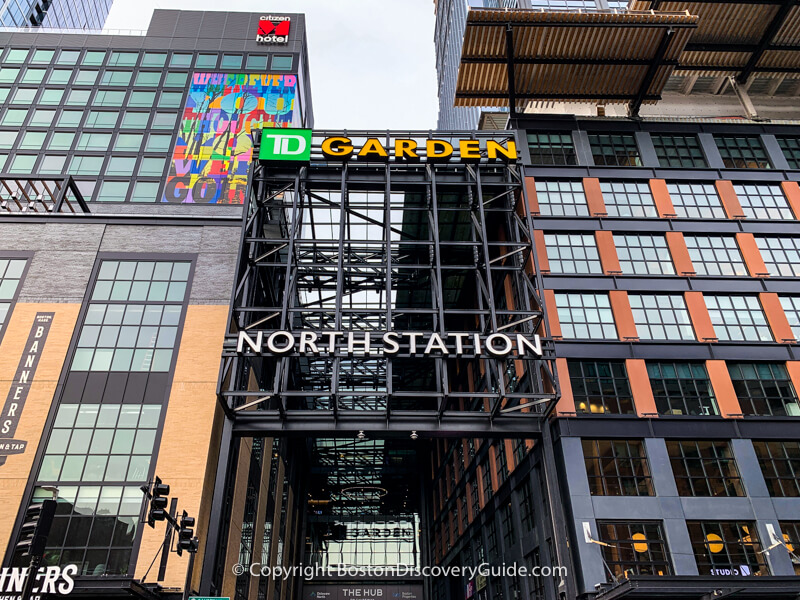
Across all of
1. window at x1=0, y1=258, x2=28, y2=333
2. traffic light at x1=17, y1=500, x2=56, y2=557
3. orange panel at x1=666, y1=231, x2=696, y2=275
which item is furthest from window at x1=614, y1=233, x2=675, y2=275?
window at x1=0, y1=258, x2=28, y2=333

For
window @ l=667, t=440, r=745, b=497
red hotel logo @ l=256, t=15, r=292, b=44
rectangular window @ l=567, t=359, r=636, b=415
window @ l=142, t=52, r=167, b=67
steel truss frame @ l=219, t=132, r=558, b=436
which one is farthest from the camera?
red hotel logo @ l=256, t=15, r=292, b=44

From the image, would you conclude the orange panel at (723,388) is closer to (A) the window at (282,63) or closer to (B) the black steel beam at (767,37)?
(B) the black steel beam at (767,37)

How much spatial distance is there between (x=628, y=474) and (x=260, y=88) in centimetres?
5937

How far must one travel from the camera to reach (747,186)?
38.6 meters

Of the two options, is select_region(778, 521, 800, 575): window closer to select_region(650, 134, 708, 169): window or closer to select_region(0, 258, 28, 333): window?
select_region(650, 134, 708, 169): window

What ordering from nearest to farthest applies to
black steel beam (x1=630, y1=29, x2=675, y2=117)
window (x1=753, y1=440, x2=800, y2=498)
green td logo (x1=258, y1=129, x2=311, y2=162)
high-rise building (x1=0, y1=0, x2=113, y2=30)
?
window (x1=753, y1=440, x2=800, y2=498) → green td logo (x1=258, y1=129, x2=311, y2=162) → black steel beam (x1=630, y1=29, x2=675, y2=117) → high-rise building (x1=0, y1=0, x2=113, y2=30)

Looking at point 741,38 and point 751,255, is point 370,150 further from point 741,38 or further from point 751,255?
point 741,38

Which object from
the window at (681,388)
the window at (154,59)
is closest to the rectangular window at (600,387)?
the window at (681,388)

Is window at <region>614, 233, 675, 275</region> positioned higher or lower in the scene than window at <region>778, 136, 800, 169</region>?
lower

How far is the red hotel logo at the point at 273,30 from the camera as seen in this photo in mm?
76562

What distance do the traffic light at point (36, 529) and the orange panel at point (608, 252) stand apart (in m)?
29.1

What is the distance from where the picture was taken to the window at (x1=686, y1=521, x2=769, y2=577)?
26438mm

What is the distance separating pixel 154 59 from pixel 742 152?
2546 inches

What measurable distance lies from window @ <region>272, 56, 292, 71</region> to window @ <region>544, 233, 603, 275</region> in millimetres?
49550
